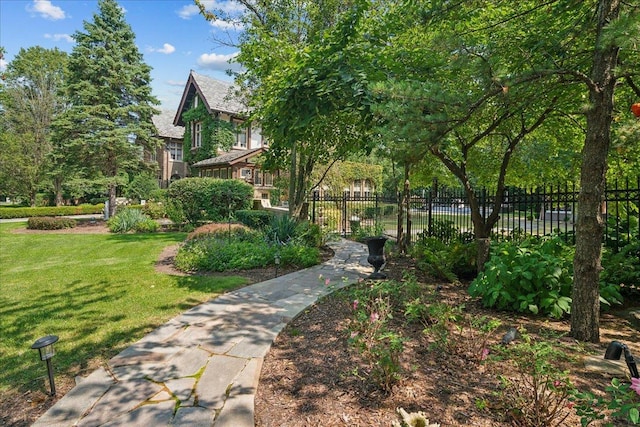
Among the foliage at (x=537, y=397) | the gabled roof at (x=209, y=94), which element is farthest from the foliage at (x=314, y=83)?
the gabled roof at (x=209, y=94)

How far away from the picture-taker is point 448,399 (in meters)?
2.38

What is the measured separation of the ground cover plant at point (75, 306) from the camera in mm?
2945

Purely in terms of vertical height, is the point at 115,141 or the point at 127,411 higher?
the point at 115,141

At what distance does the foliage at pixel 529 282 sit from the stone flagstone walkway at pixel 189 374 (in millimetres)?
2436

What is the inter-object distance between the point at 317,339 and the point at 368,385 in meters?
1.02

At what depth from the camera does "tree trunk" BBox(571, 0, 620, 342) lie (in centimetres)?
308

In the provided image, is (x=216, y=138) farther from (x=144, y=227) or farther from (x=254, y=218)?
(x=254, y=218)

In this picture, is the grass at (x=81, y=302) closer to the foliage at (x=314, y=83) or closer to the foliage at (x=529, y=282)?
the foliage at (x=314, y=83)

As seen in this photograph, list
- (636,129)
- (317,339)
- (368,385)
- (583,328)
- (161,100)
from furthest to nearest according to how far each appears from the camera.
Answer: (161,100) < (636,129) < (317,339) < (583,328) < (368,385)

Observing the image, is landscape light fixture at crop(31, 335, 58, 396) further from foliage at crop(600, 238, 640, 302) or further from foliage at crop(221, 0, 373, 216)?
foliage at crop(600, 238, 640, 302)

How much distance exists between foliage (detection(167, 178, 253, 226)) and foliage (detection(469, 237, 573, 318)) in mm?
11946

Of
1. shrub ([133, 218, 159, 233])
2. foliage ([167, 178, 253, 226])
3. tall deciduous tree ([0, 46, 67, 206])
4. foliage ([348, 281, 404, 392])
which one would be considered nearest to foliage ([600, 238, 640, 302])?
foliage ([348, 281, 404, 392])

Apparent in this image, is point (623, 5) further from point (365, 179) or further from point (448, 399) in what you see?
point (365, 179)

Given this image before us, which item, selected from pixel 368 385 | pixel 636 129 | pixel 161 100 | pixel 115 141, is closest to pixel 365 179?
pixel 161 100
